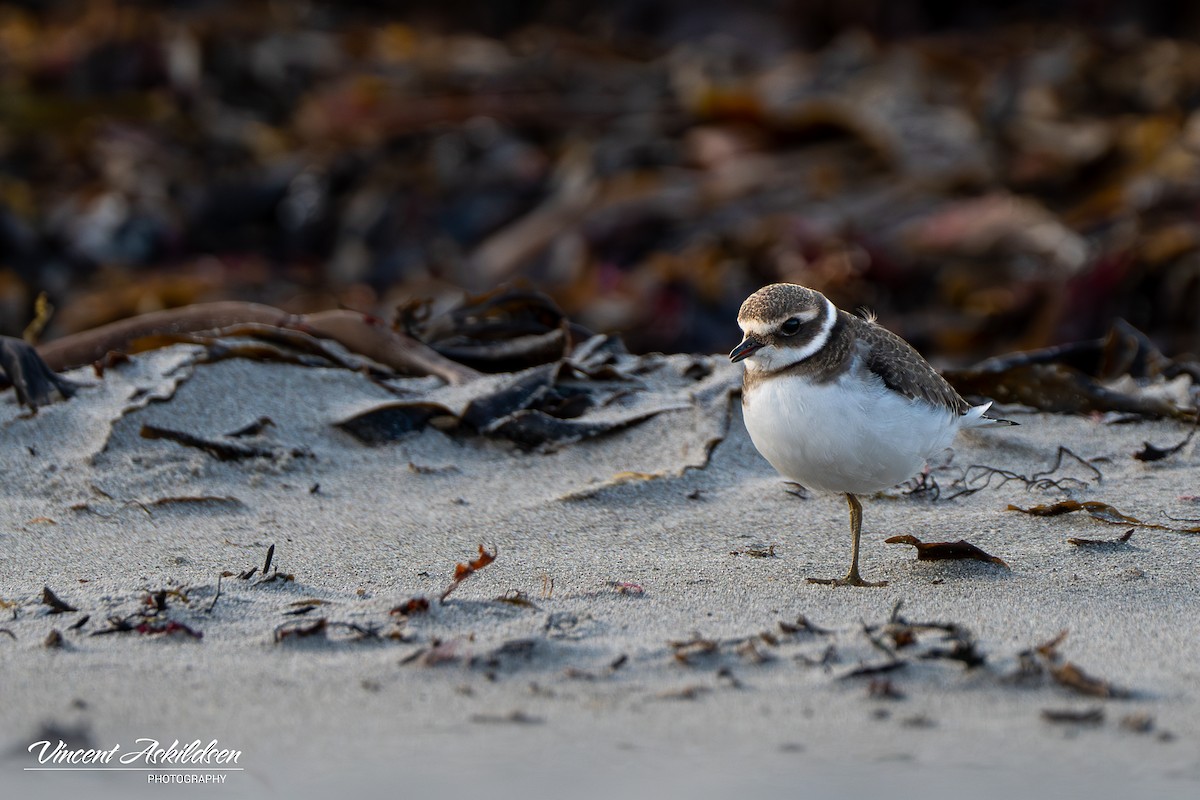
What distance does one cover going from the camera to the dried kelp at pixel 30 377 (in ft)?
12.5

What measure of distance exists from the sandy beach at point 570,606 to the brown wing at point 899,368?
40cm

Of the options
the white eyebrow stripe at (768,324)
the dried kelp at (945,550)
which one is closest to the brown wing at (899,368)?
the white eyebrow stripe at (768,324)

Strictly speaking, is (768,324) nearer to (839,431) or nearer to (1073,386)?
(839,431)

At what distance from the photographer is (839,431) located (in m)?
2.92

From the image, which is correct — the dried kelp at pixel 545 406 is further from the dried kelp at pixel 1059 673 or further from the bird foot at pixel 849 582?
the dried kelp at pixel 1059 673

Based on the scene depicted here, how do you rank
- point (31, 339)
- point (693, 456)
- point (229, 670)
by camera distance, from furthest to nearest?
1. point (31, 339)
2. point (693, 456)
3. point (229, 670)

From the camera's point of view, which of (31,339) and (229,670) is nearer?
(229,670)

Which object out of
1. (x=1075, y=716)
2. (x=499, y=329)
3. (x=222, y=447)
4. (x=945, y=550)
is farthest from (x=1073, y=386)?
(x=222, y=447)

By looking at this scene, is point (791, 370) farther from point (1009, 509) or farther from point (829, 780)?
point (829, 780)

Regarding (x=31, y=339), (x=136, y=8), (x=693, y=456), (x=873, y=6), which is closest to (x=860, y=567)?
(x=693, y=456)

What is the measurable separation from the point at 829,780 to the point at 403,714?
70cm

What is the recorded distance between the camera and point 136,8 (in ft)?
33.8

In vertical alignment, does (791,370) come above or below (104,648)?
above

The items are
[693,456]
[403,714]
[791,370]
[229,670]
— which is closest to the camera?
[403,714]
